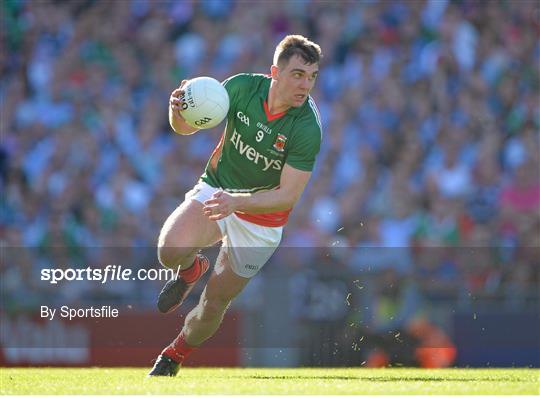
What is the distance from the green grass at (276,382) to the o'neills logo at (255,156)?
1530 mm

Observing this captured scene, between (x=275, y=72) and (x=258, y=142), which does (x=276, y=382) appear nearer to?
(x=258, y=142)

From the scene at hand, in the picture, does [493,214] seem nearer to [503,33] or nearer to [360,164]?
[360,164]

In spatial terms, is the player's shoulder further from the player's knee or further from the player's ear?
the player's knee

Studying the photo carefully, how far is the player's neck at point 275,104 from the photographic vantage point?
798 cm

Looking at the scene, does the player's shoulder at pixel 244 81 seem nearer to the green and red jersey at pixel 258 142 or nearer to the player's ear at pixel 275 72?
the green and red jersey at pixel 258 142

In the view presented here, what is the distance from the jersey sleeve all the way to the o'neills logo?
233 millimetres

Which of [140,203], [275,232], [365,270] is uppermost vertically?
[275,232]

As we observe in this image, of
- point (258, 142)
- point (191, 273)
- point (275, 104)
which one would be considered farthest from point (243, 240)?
point (275, 104)

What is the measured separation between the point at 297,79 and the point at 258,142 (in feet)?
1.89

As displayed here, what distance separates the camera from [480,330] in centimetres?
1103

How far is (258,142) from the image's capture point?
26.4 ft

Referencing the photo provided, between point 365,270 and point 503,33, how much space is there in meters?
5.59

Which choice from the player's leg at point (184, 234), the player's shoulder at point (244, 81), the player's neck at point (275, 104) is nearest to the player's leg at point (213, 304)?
the player's leg at point (184, 234)

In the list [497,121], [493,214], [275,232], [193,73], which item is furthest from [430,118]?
[275,232]
